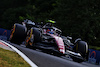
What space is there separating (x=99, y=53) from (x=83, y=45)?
14.6ft

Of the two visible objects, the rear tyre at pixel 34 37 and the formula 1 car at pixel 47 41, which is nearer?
the formula 1 car at pixel 47 41

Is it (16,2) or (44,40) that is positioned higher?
(16,2)

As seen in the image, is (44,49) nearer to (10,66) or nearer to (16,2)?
(10,66)

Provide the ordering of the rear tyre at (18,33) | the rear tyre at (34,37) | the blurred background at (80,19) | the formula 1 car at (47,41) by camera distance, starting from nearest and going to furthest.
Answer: the formula 1 car at (47,41) → the rear tyre at (34,37) → the rear tyre at (18,33) → the blurred background at (80,19)

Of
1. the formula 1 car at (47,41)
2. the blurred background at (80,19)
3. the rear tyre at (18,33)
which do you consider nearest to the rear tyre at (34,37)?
the formula 1 car at (47,41)

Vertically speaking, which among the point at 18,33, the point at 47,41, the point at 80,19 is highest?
the point at 80,19

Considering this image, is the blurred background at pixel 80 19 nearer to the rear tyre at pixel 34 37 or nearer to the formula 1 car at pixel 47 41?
the formula 1 car at pixel 47 41

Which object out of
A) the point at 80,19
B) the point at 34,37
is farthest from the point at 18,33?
the point at 80,19

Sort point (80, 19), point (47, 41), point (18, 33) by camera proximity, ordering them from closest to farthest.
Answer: point (47, 41) → point (18, 33) → point (80, 19)

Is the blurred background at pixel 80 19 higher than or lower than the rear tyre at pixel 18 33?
higher

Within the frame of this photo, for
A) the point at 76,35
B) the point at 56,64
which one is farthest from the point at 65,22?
the point at 56,64

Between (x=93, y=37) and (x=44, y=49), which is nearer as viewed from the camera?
(x=44, y=49)

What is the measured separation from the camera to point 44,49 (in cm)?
793

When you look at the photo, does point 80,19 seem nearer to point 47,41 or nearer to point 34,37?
point 47,41
